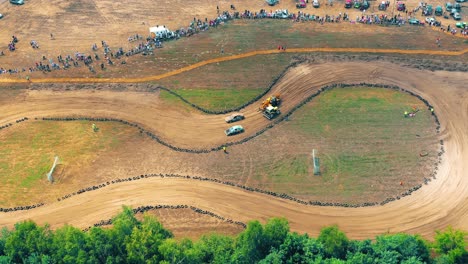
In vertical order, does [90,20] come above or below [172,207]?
above

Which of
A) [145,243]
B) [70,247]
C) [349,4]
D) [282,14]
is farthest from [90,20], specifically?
[145,243]

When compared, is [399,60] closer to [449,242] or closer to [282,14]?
[282,14]

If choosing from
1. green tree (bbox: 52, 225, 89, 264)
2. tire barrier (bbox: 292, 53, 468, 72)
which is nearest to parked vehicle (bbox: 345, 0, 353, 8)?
tire barrier (bbox: 292, 53, 468, 72)

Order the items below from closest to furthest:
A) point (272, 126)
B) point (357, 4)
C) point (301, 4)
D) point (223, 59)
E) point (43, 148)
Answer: point (43, 148) < point (272, 126) < point (223, 59) < point (357, 4) < point (301, 4)

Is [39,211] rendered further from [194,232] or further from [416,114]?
[416,114]

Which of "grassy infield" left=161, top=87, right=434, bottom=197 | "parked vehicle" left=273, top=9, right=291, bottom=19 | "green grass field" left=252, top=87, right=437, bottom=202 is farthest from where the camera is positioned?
"parked vehicle" left=273, top=9, right=291, bottom=19

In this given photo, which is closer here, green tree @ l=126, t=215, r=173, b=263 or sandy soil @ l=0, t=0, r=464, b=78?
green tree @ l=126, t=215, r=173, b=263

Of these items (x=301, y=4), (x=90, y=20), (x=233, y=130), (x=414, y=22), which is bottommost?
(x=233, y=130)

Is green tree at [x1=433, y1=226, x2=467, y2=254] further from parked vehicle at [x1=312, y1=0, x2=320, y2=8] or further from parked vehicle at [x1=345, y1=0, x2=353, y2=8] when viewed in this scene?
parked vehicle at [x1=312, y1=0, x2=320, y2=8]
